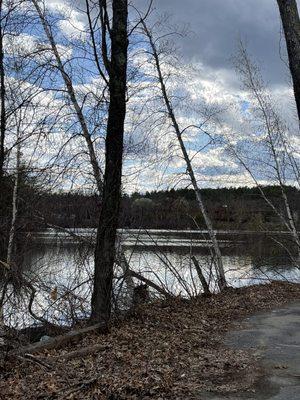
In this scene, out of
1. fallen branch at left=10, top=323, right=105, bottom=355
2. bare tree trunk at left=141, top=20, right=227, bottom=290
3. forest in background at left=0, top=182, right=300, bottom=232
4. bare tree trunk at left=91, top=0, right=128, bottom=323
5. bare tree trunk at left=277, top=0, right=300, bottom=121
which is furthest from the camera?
bare tree trunk at left=141, top=20, right=227, bottom=290

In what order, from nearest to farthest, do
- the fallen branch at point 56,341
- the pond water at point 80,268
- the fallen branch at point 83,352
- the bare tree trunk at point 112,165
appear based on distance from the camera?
the fallen branch at point 83,352 → the fallen branch at point 56,341 → the bare tree trunk at point 112,165 → the pond water at point 80,268

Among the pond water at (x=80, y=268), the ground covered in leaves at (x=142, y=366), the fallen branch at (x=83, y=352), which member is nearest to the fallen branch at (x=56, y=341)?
the ground covered in leaves at (x=142, y=366)

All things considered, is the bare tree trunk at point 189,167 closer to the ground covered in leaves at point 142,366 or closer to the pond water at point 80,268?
the pond water at point 80,268

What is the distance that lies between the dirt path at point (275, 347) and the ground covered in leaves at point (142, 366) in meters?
0.20

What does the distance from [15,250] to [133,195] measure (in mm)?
4835

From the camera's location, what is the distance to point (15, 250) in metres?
15.6

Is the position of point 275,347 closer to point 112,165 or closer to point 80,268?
point 112,165

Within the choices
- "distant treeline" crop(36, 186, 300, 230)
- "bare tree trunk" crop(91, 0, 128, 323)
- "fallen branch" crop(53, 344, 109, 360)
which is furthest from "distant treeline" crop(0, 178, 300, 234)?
"fallen branch" crop(53, 344, 109, 360)

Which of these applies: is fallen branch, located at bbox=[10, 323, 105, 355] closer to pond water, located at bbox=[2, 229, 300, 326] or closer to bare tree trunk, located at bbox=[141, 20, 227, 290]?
pond water, located at bbox=[2, 229, 300, 326]

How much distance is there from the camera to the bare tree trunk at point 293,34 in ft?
24.0

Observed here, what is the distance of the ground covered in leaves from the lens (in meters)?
5.41

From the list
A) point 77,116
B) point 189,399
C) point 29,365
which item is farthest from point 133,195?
point 189,399

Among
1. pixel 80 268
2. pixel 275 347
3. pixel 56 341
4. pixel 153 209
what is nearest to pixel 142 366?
pixel 56 341

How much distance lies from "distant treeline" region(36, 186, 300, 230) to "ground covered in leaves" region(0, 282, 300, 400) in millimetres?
3518
